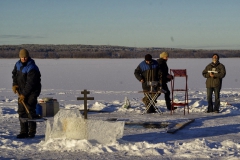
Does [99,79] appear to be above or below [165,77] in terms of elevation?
below

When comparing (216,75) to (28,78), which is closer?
(28,78)

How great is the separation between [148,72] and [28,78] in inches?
184

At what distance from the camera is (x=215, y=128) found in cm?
1005

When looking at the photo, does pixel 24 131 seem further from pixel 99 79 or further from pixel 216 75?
pixel 99 79

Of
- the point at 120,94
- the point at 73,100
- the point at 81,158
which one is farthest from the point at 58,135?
the point at 120,94

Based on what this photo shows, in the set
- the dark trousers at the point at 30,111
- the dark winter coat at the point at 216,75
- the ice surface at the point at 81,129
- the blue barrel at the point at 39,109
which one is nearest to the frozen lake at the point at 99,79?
the dark winter coat at the point at 216,75

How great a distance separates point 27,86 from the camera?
8.64m

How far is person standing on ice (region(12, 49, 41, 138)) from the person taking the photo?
8664 millimetres

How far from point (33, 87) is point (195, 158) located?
10.6ft

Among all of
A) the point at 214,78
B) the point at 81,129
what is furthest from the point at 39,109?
the point at 214,78

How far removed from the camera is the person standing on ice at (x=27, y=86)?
341 inches

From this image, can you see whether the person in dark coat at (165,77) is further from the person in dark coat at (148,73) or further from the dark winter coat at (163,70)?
the person in dark coat at (148,73)

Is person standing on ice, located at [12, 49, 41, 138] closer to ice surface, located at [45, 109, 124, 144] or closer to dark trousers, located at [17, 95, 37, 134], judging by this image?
dark trousers, located at [17, 95, 37, 134]

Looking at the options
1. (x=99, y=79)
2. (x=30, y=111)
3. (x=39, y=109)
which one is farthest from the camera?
(x=99, y=79)
